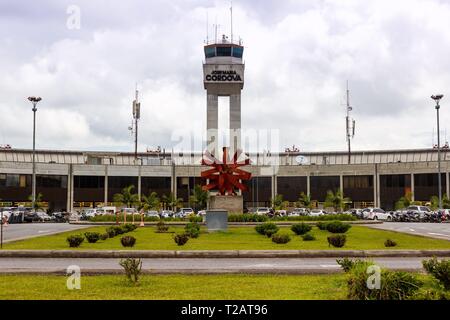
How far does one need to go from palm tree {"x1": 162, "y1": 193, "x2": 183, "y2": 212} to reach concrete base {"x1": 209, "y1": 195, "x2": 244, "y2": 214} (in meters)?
42.0

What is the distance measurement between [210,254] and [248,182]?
268ft

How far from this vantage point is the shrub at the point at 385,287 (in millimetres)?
10273

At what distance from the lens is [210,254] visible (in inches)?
818

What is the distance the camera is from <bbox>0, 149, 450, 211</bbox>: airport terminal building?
92.8 meters

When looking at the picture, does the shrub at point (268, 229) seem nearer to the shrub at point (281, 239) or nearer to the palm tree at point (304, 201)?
the shrub at point (281, 239)

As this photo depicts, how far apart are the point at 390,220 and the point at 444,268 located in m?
57.2

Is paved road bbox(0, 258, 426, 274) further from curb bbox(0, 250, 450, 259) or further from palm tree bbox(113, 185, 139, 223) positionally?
palm tree bbox(113, 185, 139, 223)

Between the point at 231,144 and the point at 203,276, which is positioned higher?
the point at 231,144

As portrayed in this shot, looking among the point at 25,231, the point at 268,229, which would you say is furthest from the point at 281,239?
the point at 25,231

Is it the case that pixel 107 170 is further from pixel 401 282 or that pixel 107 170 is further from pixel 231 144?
pixel 401 282

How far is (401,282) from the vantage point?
34.3ft

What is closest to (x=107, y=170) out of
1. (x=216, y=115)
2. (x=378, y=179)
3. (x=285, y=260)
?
(x=216, y=115)

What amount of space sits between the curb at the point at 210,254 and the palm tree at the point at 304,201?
71.1m

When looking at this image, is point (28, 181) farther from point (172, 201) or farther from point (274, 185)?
point (274, 185)
